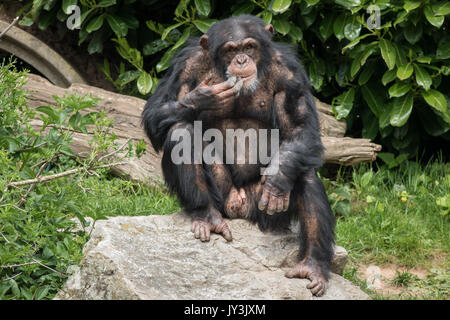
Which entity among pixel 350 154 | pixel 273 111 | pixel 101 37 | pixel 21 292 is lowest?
pixel 21 292

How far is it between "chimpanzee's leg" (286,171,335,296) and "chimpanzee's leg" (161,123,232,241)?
525 mm

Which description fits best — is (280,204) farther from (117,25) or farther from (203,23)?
(117,25)

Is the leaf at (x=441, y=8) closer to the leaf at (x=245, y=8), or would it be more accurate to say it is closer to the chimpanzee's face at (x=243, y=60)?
the leaf at (x=245, y=8)

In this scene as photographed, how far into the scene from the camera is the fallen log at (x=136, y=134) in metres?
6.50

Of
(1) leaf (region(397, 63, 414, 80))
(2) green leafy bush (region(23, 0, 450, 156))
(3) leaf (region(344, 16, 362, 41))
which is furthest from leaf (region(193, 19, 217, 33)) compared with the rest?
(1) leaf (region(397, 63, 414, 80))

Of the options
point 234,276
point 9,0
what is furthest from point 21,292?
point 9,0

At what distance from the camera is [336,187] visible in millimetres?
7172

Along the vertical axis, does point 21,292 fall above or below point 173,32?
below

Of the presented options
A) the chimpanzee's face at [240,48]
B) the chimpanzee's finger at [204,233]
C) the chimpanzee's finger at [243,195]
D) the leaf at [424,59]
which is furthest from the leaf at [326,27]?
the chimpanzee's finger at [204,233]

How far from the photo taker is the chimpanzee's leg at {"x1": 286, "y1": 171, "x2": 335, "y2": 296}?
459 cm

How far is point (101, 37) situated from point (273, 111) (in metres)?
3.36

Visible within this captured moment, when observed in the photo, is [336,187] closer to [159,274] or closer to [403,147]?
[403,147]

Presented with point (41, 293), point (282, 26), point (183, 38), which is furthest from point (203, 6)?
point (41, 293)

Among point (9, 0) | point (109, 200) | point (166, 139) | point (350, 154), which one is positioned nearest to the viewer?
point (166, 139)
